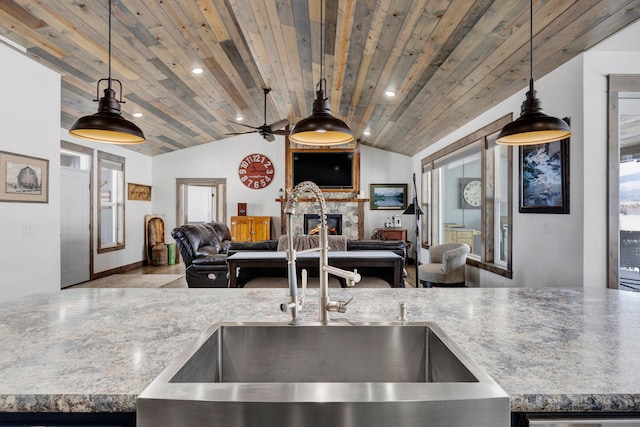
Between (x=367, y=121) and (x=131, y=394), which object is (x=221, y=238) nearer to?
(x=367, y=121)

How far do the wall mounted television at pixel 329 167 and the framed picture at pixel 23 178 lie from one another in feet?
16.0

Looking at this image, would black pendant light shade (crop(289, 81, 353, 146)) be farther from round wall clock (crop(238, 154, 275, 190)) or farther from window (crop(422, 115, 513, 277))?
round wall clock (crop(238, 154, 275, 190))

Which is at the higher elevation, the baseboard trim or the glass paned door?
the glass paned door

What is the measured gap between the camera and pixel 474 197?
4.97 metres

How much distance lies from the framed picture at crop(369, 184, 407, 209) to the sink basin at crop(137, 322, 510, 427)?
23.3 feet

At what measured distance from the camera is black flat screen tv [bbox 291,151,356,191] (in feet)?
25.3

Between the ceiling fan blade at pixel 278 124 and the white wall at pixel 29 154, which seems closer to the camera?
the white wall at pixel 29 154

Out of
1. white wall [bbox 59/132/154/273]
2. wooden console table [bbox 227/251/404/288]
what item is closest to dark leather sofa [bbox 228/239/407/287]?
wooden console table [bbox 227/251/404/288]

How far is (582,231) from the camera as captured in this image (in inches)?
105

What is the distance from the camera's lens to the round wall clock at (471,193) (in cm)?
484

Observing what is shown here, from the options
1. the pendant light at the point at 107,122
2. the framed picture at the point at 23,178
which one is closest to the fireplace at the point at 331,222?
the framed picture at the point at 23,178

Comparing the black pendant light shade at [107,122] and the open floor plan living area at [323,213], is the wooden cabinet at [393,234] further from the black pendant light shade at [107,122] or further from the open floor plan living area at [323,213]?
the black pendant light shade at [107,122]

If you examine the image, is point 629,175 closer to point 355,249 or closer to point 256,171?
point 355,249

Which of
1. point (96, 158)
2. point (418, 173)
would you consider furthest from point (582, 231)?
point (96, 158)
